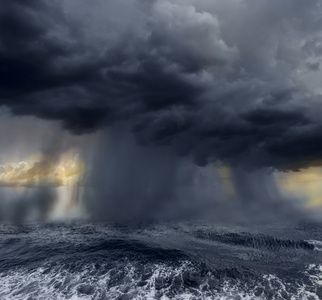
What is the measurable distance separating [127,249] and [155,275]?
2069cm

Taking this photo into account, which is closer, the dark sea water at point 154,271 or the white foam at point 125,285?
the white foam at point 125,285

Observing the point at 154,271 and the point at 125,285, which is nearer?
the point at 125,285

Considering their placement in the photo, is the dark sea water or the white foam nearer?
the white foam

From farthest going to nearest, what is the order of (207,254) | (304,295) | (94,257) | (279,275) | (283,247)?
(283,247) < (207,254) < (94,257) < (279,275) < (304,295)

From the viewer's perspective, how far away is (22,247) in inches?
2554

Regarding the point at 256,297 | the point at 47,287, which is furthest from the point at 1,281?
the point at 256,297

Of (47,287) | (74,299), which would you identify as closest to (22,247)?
(47,287)

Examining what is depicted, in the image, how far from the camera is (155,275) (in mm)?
42125

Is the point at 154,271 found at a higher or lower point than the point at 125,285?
lower

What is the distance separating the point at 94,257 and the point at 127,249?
10239 millimetres

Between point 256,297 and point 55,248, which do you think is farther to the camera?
point 55,248

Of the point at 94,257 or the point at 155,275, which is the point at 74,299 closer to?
the point at 155,275

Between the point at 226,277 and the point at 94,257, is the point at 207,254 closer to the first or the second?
the point at 226,277

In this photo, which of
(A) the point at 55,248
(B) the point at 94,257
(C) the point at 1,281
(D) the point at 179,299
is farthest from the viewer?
(A) the point at 55,248
